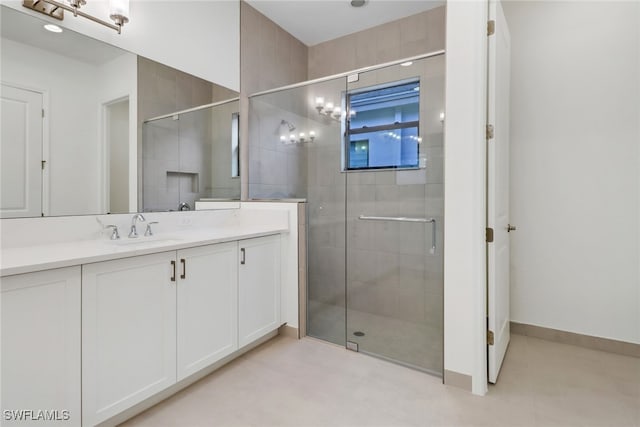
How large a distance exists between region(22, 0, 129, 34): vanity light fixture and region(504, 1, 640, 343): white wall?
287 cm

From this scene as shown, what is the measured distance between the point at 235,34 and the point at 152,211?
178 cm

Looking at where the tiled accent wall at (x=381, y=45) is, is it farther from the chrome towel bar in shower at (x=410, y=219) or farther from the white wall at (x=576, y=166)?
the chrome towel bar in shower at (x=410, y=219)

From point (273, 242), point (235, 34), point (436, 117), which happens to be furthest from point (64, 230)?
point (436, 117)

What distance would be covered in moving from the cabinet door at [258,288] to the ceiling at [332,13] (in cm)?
217

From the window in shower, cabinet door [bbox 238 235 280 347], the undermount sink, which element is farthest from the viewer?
the window in shower

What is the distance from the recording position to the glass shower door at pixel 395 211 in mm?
2420

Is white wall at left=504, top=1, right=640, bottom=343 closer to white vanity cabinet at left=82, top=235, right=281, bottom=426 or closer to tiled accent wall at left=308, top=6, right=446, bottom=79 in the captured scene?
tiled accent wall at left=308, top=6, right=446, bottom=79

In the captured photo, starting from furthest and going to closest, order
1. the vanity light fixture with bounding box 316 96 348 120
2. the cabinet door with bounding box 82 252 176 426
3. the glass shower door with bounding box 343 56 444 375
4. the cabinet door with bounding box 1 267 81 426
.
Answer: the vanity light fixture with bounding box 316 96 348 120
the glass shower door with bounding box 343 56 444 375
the cabinet door with bounding box 82 252 176 426
the cabinet door with bounding box 1 267 81 426

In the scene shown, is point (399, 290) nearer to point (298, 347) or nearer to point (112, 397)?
point (298, 347)

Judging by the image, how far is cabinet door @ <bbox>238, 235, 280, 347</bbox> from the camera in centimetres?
222

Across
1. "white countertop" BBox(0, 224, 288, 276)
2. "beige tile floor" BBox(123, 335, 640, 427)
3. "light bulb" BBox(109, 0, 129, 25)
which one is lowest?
"beige tile floor" BBox(123, 335, 640, 427)

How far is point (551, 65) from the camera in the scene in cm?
253

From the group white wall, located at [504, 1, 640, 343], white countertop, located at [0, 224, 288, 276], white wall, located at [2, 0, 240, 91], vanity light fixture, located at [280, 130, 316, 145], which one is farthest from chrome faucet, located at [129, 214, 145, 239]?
white wall, located at [504, 1, 640, 343]

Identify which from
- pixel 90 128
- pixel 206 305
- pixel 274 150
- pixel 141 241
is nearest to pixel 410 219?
pixel 274 150
